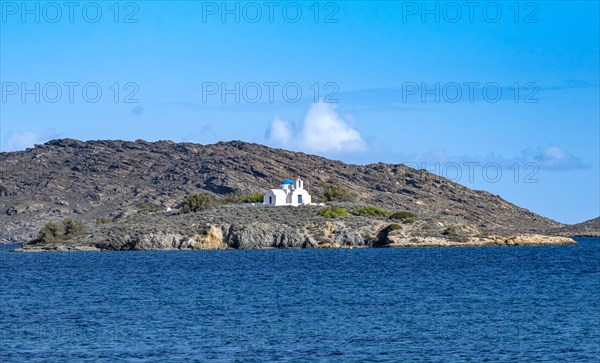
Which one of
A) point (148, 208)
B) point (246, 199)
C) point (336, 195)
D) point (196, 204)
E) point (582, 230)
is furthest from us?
point (582, 230)

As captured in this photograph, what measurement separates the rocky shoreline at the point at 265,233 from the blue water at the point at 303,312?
30.0 metres

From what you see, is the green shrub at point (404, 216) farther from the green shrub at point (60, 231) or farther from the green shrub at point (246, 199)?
the green shrub at point (60, 231)

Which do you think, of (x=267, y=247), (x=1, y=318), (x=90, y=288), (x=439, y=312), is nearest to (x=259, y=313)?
(x=439, y=312)

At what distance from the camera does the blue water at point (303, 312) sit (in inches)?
1297

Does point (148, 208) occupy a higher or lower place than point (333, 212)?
higher

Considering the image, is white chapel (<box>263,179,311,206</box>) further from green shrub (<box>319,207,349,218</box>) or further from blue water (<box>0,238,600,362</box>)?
blue water (<box>0,238,600,362</box>)

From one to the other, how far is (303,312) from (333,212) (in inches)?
2806

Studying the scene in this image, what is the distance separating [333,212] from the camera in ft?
379

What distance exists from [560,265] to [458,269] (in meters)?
11.2

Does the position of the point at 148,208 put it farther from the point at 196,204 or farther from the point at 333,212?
the point at 333,212

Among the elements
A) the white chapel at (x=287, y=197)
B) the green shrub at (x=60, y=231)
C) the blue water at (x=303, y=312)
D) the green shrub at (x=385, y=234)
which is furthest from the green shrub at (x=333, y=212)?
the blue water at (x=303, y=312)

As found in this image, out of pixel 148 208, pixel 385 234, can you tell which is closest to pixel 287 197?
pixel 385 234

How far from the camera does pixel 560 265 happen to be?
3172 inches

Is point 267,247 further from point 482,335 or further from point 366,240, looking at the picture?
point 482,335
